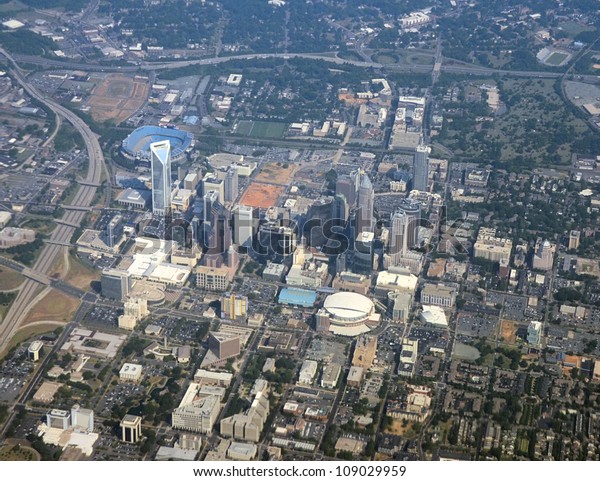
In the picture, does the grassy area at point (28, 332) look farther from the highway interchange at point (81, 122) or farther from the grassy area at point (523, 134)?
the grassy area at point (523, 134)

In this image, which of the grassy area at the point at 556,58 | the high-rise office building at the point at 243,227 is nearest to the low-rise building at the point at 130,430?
the high-rise office building at the point at 243,227

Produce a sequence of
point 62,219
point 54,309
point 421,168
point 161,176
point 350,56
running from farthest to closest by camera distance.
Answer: point 350,56, point 421,168, point 62,219, point 161,176, point 54,309

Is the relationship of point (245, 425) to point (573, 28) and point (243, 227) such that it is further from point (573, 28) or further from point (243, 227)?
point (573, 28)

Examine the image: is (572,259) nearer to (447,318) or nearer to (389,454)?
(447,318)

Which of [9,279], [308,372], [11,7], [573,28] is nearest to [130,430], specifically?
[308,372]

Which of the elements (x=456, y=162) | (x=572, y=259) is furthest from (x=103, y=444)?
(x=456, y=162)

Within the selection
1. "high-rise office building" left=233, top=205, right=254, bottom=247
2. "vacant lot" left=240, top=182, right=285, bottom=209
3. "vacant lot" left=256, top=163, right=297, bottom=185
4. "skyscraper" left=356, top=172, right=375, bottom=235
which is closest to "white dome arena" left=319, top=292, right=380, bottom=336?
"skyscraper" left=356, top=172, right=375, bottom=235
